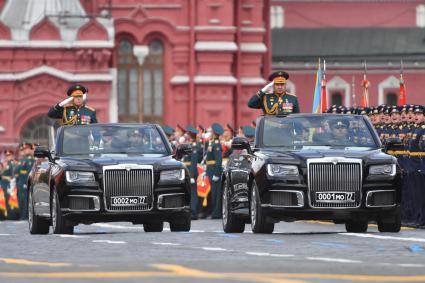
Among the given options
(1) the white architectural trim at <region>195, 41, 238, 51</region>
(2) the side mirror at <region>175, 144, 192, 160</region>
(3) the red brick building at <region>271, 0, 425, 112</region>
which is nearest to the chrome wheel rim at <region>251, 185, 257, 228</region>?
(2) the side mirror at <region>175, 144, 192, 160</region>

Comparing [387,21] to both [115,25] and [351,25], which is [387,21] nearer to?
[351,25]

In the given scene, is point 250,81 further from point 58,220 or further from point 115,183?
point 115,183

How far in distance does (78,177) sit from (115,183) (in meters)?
0.49

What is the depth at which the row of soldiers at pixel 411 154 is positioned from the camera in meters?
26.7

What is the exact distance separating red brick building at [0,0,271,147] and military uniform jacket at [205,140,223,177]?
26.1 meters

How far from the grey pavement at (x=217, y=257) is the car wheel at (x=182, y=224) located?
1.12 ft

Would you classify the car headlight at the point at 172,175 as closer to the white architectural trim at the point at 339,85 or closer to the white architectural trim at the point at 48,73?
the white architectural trim at the point at 48,73

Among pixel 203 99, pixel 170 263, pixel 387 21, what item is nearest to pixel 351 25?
pixel 387 21

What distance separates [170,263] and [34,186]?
380 inches

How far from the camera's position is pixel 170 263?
17328 millimetres

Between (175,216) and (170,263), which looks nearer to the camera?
(170,263)

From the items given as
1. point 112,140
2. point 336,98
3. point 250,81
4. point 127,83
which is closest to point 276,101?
point 112,140

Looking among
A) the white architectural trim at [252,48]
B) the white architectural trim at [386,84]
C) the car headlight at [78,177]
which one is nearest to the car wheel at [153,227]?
the car headlight at [78,177]

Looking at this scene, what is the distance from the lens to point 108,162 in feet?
78.6
